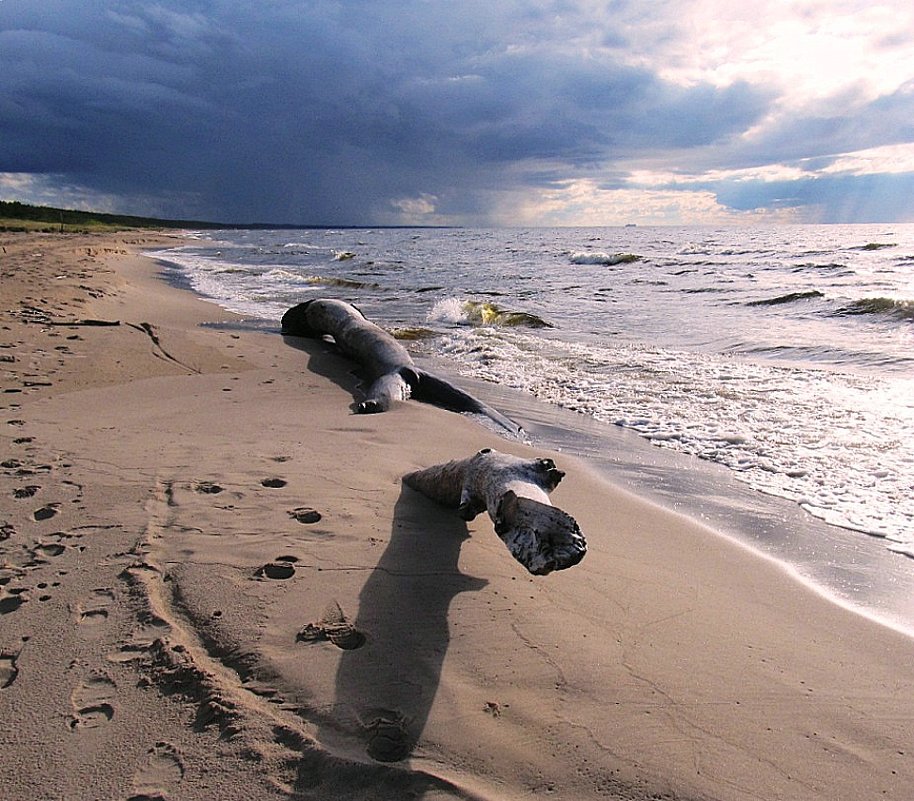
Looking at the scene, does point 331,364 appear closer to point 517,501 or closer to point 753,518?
point 753,518

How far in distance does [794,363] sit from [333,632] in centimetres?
804

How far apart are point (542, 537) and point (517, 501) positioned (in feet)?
0.76

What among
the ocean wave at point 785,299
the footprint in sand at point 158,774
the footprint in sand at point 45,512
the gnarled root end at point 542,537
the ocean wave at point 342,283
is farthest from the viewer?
the ocean wave at point 342,283

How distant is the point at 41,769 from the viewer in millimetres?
1583

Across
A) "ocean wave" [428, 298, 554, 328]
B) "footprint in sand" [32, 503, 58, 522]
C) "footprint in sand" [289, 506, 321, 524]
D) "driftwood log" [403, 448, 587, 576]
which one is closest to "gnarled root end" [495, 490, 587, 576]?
"driftwood log" [403, 448, 587, 576]

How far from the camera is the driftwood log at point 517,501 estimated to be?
205cm

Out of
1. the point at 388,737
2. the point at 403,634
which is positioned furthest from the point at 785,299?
the point at 388,737

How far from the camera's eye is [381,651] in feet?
6.89

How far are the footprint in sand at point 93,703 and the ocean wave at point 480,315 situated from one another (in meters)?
10.4


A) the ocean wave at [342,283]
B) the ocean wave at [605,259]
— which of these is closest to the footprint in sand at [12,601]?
the ocean wave at [342,283]

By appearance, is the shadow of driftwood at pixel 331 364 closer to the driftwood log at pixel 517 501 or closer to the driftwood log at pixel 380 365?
the driftwood log at pixel 380 365

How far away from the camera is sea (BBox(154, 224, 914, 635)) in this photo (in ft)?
11.8

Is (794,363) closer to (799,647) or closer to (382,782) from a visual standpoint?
(799,647)

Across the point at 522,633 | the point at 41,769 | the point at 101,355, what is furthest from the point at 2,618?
the point at 101,355
